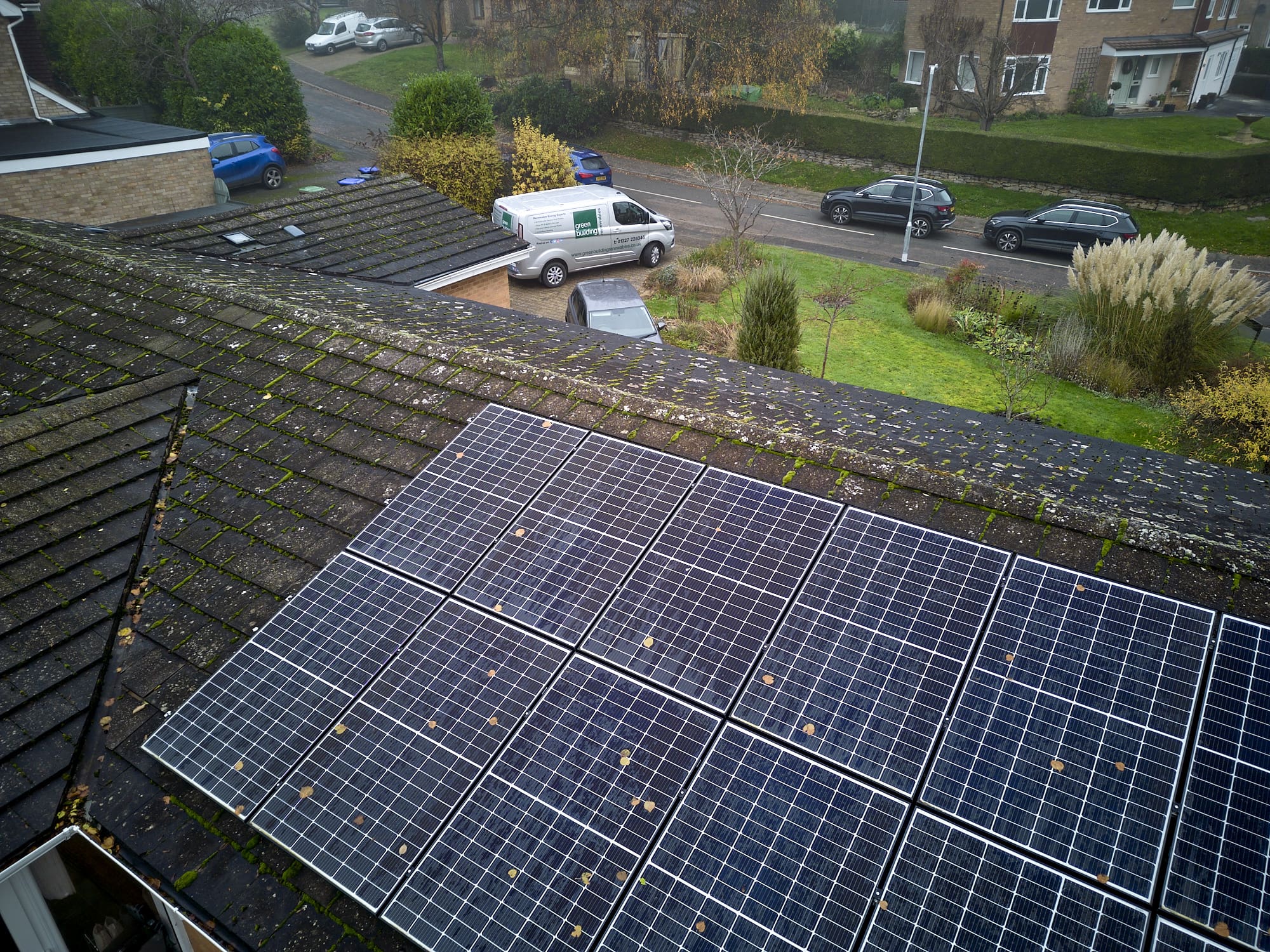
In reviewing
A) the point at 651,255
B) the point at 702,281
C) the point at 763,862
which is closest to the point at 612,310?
the point at 702,281

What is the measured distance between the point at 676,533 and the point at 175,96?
39.0 metres

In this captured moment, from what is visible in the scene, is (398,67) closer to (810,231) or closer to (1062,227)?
(810,231)

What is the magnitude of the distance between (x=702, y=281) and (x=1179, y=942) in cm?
1982

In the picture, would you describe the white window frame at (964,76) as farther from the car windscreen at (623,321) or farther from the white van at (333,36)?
the white van at (333,36)

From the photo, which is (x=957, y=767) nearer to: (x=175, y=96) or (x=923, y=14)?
(x=175, y=96)

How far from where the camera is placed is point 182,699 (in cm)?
455

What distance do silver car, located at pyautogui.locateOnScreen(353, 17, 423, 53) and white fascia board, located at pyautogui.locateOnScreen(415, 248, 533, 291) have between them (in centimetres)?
4633

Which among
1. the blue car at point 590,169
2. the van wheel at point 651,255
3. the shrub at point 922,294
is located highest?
the blue car at point 590,169

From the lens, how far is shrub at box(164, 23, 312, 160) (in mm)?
31859

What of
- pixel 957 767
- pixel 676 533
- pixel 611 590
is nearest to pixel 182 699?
pixel 611 590

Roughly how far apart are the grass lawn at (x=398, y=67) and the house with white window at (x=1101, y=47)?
25.5 meters

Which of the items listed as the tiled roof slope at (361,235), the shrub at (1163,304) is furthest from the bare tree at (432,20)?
the shrub at (1163,304)

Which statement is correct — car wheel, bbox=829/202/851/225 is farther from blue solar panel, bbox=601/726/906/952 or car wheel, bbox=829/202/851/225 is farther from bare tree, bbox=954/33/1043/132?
blue solar panel, bbox=601/726/906/952

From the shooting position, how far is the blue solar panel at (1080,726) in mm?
3211
